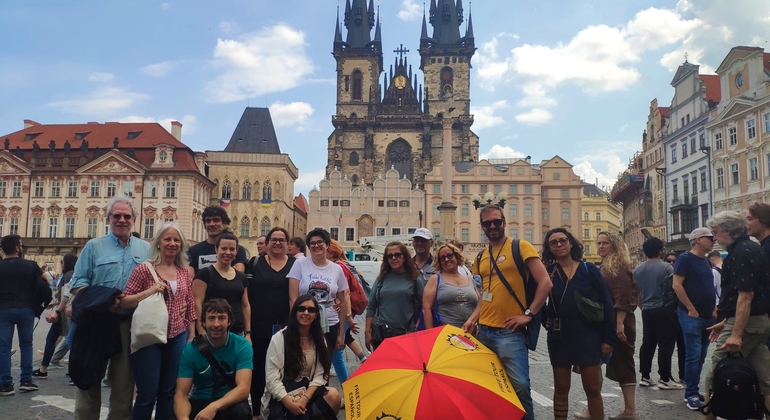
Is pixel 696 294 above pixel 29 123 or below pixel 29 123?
below

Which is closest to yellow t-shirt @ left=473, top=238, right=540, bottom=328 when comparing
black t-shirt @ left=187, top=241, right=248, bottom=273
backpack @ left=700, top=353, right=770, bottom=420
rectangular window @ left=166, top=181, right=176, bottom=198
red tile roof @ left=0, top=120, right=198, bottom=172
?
backpack @ left=700, top=353, right=770, bottom=420

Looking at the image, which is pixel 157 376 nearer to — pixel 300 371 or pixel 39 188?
pixel 300 371

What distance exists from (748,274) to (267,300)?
13.2 ft

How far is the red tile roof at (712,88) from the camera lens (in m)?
36.6

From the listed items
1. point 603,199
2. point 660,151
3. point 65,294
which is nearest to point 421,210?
point 660,151

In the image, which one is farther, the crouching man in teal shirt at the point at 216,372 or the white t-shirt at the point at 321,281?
the white t-shirt at the point at 321,281

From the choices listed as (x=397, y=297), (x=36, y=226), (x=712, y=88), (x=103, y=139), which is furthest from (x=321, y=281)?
(x=103, y=139)

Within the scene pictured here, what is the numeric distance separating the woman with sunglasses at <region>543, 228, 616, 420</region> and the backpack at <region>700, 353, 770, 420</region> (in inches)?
32.2

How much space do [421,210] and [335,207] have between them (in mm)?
8564

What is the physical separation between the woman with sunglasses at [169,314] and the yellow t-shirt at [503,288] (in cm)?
234

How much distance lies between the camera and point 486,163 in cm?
6000

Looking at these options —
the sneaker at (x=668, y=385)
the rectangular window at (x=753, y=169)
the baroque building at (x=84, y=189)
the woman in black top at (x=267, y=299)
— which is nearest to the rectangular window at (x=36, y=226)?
the baroque building at (x=84, y=189)

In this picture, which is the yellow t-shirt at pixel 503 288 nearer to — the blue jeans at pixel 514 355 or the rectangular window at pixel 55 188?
the blue jeans at pixel 514 355

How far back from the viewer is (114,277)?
15.0 feet
